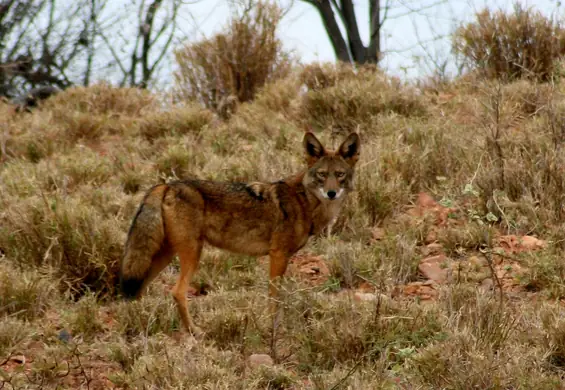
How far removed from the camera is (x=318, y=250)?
8.32m

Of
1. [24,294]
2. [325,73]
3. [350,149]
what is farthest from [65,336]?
[325,73]

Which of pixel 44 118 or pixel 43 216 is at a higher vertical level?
pixel 44 118

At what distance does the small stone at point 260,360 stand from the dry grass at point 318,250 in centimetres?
9

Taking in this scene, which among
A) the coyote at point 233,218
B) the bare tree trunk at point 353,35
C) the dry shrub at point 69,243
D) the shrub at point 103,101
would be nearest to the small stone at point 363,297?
the coyote at point 233,218

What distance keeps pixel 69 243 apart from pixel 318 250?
2.14 meters

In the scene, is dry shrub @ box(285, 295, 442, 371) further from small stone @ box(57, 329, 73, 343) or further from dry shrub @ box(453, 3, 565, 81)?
dry shrub @ box(453, 3, 565, 81)

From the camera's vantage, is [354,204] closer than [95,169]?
Yes

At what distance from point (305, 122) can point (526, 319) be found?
6.36 meters

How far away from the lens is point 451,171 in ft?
30.6

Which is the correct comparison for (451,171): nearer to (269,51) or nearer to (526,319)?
(526,319)

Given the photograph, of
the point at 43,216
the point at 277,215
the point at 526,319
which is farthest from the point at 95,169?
the point at 526,319

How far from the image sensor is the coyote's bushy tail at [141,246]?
641cm

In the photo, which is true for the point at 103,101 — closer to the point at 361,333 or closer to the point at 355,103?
the point at 355,103

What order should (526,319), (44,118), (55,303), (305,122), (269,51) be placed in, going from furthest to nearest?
(269,51), (44,118), (305,122), (55,303), (526,319)
